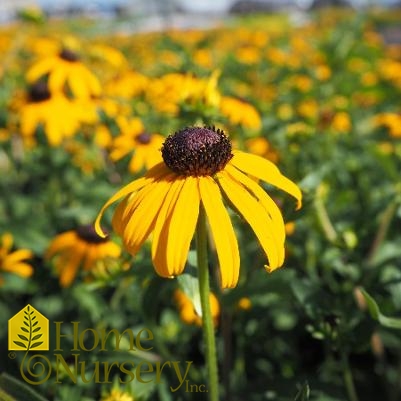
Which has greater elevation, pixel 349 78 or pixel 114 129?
pixel 349 78

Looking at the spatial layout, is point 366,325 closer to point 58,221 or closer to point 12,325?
point 12,325

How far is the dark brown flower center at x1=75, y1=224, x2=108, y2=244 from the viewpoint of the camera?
1.81 m

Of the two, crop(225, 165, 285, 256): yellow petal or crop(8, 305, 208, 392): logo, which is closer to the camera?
crop(225, 165, 285, 256): yellow petal

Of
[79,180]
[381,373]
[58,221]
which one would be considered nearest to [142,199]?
[381,373]

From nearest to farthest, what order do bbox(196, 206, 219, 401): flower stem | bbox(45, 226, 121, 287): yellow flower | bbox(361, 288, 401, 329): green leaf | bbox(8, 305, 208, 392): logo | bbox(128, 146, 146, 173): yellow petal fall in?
bbox(196, 206, 219, 401): flower stem → bbox(361, 288, 401, 329): green leaf → bbox(8, 305, 208, 392): logo → bbox(45, 226, 121, 287): yellow flower → bbox(128, 146, 146, 173): yellow petal

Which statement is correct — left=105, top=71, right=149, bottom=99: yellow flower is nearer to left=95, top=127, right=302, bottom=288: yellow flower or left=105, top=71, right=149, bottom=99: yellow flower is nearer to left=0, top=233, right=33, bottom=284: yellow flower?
left=0, top=233, right=33, bottom=284: yellow flower

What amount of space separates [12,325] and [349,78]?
9.20ft

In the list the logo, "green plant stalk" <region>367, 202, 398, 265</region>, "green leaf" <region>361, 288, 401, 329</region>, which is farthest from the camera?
"green plant stalk" <region>367, 202, 398, 265</region>

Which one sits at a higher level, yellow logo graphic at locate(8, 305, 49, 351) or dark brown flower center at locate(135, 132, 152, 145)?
dark brown flower center at locate(135, 132, 152, 145)

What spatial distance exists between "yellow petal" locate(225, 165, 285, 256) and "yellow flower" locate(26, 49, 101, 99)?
1.64 meters

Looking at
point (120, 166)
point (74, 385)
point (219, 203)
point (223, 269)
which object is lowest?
point (74, 385)

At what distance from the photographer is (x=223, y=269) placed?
871mm

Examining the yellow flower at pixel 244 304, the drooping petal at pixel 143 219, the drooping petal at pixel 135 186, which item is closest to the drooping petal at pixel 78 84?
the yellow flower at pixel 244 304

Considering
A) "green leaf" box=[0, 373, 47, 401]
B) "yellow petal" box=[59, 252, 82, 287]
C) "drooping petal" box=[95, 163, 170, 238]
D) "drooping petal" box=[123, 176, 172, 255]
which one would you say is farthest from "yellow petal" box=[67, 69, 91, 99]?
"green leaf" box=[0, 373, 47, 401]
